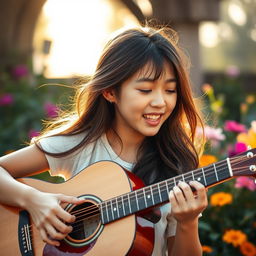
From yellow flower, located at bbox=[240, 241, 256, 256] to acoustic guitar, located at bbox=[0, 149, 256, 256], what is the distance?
1.21m

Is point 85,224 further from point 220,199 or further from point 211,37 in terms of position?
point 211,37

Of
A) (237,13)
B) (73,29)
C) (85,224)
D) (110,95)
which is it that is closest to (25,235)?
(85,224)

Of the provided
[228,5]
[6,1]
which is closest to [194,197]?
[6,1]

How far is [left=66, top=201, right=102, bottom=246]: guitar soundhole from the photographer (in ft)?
8.23

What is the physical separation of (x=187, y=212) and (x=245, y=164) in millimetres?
308

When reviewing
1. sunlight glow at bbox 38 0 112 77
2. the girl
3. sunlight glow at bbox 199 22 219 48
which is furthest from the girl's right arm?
sunlight glow at bbox 199 22 219 48

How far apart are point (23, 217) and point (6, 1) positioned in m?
8.32

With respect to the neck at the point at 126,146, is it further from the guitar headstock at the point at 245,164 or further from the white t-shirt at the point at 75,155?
the guitar headstock at the point at 245,164

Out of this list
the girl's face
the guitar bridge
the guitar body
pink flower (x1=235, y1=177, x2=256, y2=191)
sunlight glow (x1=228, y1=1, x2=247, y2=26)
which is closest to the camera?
the guitar body

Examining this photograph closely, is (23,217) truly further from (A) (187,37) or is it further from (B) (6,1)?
(B) (6,1)

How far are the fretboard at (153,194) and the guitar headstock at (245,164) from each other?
2cm

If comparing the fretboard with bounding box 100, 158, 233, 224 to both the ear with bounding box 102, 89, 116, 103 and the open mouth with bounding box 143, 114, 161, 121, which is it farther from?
the ear with bounding box 102, 89, 116, 103

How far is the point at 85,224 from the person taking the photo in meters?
2.55

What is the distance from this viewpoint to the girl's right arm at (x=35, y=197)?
99.5 inches
